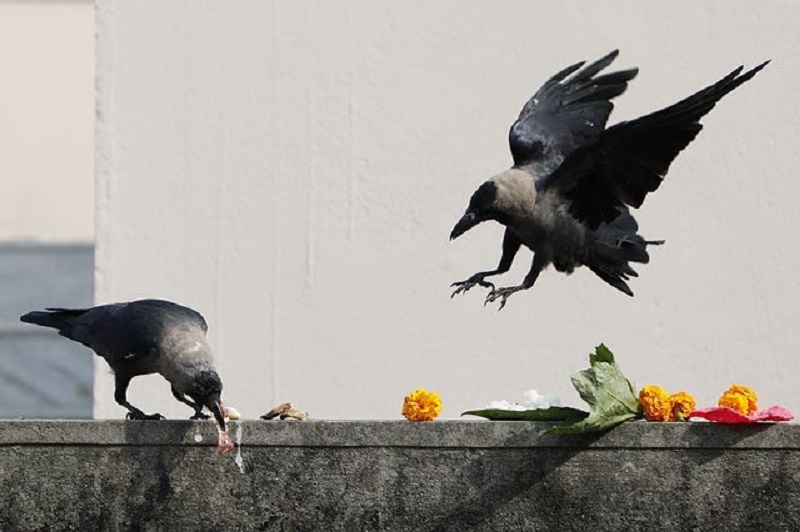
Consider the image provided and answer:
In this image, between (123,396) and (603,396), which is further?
(123,396)

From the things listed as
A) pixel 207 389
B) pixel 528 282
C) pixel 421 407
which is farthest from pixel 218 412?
pixel 528 282

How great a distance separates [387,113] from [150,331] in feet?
12.9

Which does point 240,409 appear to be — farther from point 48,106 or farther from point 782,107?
point 48,106

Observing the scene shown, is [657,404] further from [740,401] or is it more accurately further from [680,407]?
[740,401]

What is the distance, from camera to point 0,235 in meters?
20.6

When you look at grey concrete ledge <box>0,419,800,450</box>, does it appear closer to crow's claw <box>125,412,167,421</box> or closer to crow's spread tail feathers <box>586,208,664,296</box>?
crow's claw <box>125,412,167,421</box>

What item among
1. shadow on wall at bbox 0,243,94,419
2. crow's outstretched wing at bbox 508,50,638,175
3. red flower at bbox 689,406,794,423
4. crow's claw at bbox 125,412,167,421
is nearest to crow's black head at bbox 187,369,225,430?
crow's claw at bbox 125,412,167,421

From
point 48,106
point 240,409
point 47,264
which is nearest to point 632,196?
point 240,409

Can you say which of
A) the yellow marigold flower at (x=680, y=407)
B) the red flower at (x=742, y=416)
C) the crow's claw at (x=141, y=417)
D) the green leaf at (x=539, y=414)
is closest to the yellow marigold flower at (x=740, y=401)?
the red flower at (x=742, y=416)

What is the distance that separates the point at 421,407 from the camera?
8352mm

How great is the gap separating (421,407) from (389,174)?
4.06 m

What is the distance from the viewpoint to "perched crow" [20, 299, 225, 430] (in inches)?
333

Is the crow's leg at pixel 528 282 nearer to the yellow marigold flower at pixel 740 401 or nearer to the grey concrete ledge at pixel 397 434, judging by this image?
the grey concrete ledge at pixel 397 434

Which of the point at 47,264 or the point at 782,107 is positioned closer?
the point at 782,107
